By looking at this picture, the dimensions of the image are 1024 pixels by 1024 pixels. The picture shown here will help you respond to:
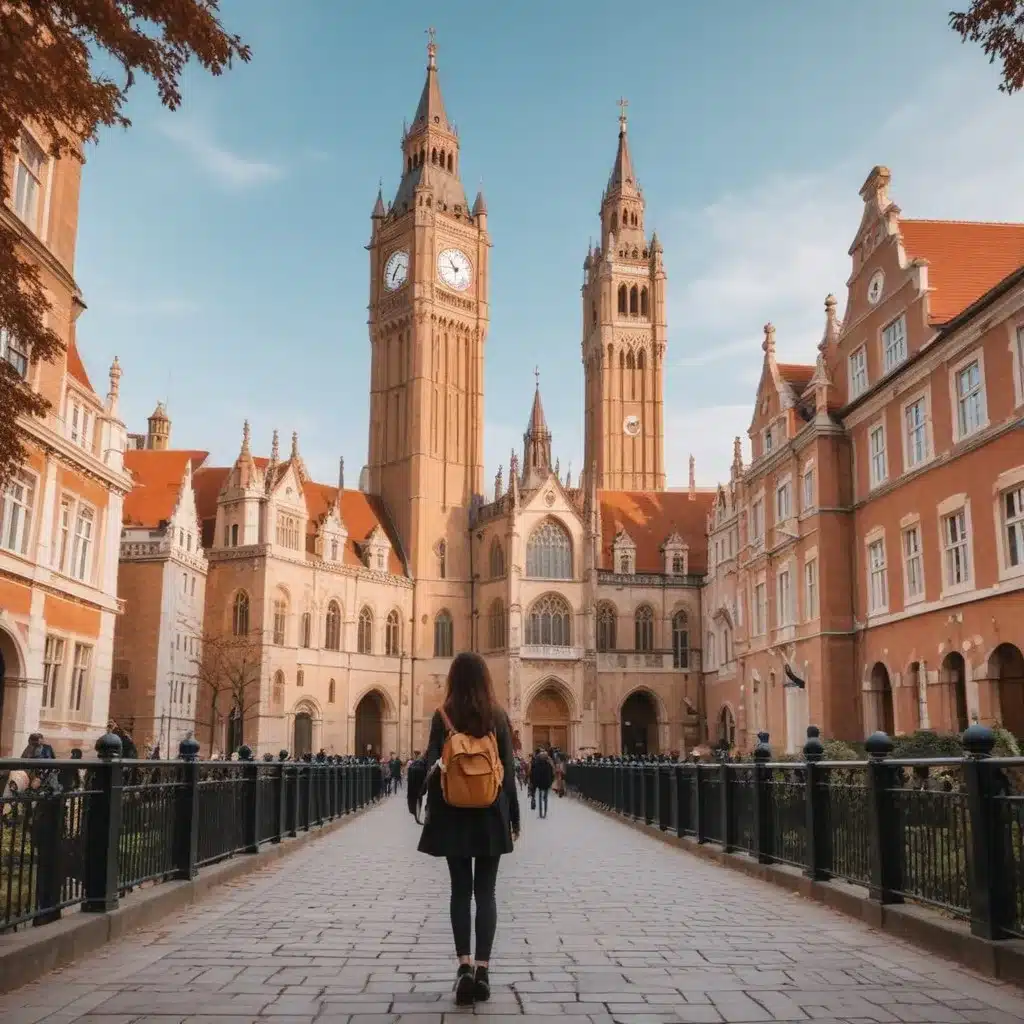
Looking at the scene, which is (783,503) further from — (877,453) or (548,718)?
(548,718)

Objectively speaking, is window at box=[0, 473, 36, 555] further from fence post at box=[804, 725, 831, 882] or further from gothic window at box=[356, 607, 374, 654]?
gothic window at box=[356, 607, 374, 654]

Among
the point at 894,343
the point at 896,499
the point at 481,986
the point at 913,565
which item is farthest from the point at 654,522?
the point at 481,986

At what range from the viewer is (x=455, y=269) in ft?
234

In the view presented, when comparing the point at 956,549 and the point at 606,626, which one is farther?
the point at 606,626

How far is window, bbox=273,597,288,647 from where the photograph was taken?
55.6 m

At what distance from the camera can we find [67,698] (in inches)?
1030

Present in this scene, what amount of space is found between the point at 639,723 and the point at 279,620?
843 inches

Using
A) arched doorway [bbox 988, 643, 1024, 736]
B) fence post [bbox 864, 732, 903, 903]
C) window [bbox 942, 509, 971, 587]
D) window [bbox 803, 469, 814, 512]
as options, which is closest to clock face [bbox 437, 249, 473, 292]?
window [bbox 803, 469, 814, 512]

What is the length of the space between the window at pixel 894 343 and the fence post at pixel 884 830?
22.4 m

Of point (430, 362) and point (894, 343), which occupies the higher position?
point (430, 362)

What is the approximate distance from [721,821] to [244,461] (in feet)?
149

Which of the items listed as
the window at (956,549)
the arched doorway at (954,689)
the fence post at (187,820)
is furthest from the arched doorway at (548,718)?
the fence post at (187,820)

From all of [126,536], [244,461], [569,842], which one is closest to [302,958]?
[569,842]

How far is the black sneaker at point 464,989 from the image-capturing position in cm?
601
